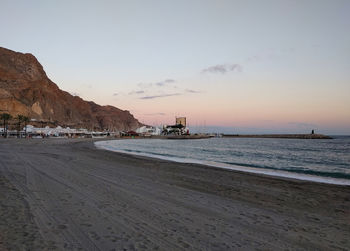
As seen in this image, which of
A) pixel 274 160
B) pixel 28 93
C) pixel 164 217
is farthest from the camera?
pixel 28 93

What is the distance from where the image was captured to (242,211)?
697 centimetres

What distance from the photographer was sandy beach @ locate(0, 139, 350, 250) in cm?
465

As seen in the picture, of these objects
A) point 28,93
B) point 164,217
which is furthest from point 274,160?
point 28,93

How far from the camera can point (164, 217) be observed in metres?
6.13

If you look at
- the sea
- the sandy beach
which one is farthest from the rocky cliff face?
the sandy beach

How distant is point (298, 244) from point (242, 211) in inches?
88.1

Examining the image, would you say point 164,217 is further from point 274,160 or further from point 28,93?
point 28,93

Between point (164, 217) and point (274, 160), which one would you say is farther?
point (274, 160)

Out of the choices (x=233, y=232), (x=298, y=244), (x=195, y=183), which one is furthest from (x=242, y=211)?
(x=195, y=183)

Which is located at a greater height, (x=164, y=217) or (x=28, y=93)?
(x=28, y=93)

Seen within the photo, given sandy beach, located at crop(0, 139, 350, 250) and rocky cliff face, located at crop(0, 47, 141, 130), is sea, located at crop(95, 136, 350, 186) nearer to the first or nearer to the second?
sandy beach, located at crop(0, 139, 350, 250)

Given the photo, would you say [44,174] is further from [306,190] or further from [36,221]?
[306,190]

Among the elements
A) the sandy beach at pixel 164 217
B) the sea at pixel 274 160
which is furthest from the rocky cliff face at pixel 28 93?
the sandy beach at pixel 164 217

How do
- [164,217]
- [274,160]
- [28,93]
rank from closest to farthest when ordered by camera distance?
[164,217], [274,160], [28,93]
